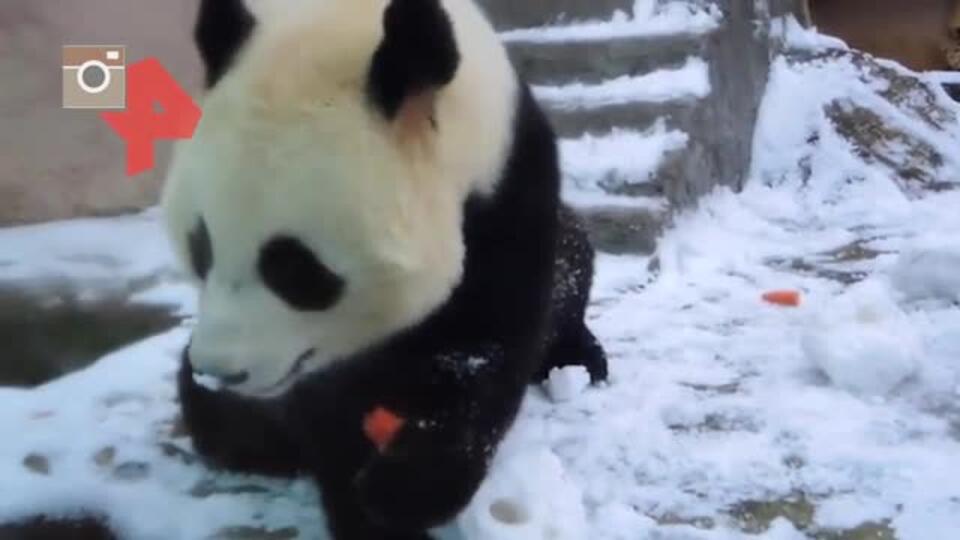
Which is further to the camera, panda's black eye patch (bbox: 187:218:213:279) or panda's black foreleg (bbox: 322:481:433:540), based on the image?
panda's black foreleg (bbox: 322:481:433:540)

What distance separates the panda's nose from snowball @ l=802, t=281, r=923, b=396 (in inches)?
50.5

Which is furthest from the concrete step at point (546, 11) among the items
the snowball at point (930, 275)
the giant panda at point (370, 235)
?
the giant panda at point (370, 235)

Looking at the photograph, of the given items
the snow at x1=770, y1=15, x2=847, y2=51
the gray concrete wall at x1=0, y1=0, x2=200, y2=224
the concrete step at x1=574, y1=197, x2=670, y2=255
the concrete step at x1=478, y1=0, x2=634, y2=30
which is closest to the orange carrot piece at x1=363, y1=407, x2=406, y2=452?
the concrete step at x1=574, y1=197, x2=670, y2=255

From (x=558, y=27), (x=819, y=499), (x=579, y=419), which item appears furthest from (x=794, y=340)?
(x=558, y=27)

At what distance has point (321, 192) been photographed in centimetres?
161

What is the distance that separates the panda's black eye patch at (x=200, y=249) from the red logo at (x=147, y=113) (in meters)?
2.62

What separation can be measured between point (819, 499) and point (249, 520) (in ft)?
2.75

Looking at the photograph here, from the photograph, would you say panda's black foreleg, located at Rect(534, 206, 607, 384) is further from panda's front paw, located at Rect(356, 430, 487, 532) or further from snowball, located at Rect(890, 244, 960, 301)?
snowball, located at Rect(890, 244, 960, 301)

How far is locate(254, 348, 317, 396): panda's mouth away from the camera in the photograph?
66.6 inches

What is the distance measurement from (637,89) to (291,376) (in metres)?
2.72

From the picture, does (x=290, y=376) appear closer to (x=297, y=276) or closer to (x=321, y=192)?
(x=297, y=276)

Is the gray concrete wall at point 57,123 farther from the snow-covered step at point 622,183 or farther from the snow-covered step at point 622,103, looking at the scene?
the snow-covered step at point 622,183

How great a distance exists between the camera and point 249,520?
81.3 inches

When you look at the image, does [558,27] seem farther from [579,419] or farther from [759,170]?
[579,419]
